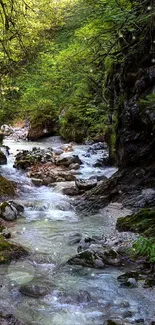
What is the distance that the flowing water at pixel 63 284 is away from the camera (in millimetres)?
3787

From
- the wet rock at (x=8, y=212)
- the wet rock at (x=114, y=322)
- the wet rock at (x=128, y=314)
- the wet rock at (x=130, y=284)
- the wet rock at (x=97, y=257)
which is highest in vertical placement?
the wet rock at (x=114, y=322)

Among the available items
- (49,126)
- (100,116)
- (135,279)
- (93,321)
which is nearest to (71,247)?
(135,279)

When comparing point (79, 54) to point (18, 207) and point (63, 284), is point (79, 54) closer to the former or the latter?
point (18, 207)

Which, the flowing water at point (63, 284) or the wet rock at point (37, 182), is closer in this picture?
the flowing water at point (63, 284)

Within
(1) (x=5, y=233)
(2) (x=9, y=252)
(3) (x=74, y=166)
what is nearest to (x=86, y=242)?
(2) (x=9, y=252)

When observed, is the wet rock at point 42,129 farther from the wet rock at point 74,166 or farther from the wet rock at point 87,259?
the wet rock at point 87,259

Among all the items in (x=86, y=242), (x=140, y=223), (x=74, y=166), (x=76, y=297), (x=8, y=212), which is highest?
(x=76, y=297)

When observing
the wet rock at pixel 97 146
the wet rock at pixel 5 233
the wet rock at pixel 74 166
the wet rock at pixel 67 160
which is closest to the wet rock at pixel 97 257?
the wet rock at pixel 5 233

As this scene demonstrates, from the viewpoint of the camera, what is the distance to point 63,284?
4562mm

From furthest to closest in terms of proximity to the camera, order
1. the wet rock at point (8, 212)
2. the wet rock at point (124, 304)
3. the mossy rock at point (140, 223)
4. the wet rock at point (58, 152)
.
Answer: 1. the wet rock at point (58, 152)
2. the wet rock at point (8, 212)
3. the mossy rock at point (140, 223)
4. the wet rock at point (124, 304)

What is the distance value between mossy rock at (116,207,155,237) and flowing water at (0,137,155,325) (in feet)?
0.92

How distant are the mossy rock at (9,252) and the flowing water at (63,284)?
127 millimetres

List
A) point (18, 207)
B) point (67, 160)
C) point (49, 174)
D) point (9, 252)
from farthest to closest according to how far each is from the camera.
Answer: point (67, 160), point (49, 174), point (18, 207), point (9, 252)

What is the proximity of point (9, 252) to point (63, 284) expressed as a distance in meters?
1.23
